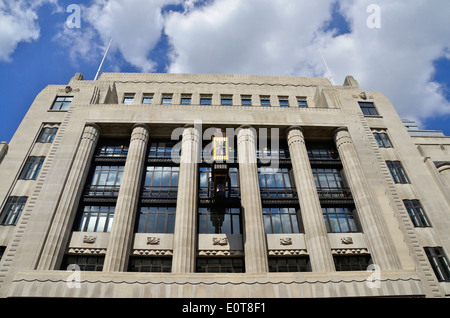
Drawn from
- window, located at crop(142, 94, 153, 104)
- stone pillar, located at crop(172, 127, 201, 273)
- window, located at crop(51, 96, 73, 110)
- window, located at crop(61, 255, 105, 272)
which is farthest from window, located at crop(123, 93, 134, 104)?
window, located at crop(61, 255, 105, 272)

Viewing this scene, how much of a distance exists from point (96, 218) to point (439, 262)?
2590cm

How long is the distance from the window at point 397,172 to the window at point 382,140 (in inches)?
81.6

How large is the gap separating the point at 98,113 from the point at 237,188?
15.1 meters

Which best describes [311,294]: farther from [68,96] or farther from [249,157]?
[68,96]

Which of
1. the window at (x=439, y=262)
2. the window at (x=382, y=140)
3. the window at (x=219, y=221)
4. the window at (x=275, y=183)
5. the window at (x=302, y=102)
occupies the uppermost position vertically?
the window at (x=302, y=102)

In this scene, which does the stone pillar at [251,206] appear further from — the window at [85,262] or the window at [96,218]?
the window at [96,218]

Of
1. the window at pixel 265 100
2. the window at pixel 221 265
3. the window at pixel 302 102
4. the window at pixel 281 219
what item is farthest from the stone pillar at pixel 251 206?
the window at pixel 302 102

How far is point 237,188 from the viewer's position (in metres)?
23.5

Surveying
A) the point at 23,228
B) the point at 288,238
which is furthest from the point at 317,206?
the point at 23,228

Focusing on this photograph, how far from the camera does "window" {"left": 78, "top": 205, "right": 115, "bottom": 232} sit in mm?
20703

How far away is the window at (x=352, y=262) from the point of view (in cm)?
1977

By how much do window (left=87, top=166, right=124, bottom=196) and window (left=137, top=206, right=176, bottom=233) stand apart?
321 cm

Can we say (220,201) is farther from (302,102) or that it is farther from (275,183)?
(302,102)

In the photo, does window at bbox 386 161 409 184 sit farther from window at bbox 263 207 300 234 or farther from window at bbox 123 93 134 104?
window at bbox 123 93 134 104
